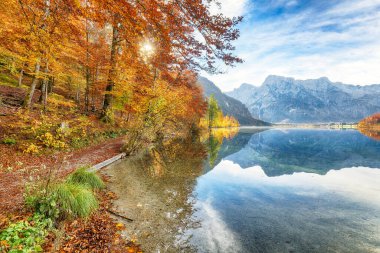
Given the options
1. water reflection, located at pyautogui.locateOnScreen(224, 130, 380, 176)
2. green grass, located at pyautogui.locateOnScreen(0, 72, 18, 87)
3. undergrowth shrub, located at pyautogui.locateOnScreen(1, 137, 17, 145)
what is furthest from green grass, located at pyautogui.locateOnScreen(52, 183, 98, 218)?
green grass, located at pyautogui.locateOnScreen(0, 72, 18, 87)

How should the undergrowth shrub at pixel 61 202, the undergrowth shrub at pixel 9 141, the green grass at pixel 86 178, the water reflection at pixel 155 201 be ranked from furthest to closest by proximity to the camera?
1. the undergrowth shrub at pixel 9 141
2. the green grass at pixel 86 178
3. the water reflection at pixel 155 201
4. the undergrowth shrub at pixel 61 202

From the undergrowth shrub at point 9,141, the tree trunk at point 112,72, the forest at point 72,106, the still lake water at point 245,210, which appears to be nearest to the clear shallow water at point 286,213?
the still lake water at point 245,210

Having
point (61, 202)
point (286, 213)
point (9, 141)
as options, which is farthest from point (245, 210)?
point (9, 141)

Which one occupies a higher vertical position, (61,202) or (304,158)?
(61,202)

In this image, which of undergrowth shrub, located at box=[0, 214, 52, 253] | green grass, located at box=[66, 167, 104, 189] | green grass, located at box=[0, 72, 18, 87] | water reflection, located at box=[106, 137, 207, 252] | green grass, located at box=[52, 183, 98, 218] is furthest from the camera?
green grass, located at box=[0, 72, 18, 87]

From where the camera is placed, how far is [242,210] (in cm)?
757

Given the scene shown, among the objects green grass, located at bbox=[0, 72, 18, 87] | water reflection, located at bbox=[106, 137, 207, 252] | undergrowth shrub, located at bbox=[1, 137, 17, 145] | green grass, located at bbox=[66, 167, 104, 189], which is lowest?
water reflection, located at bbox=[106, 137, 207, 252]

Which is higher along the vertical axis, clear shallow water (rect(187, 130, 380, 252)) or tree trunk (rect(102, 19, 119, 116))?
tree trunk (rect(102, 19, 119, 116))

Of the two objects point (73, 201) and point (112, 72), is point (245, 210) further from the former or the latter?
point (112, 72)

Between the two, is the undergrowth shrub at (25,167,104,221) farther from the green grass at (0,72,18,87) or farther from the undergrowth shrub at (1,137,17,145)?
the green grass at (0,72,18,87)

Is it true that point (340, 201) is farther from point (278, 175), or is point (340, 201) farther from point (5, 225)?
point (5, 225)

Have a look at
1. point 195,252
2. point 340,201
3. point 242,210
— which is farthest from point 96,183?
point 340,201

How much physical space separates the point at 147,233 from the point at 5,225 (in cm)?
304

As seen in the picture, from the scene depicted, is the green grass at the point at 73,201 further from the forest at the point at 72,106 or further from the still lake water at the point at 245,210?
the still lake water at the point at 245,210
